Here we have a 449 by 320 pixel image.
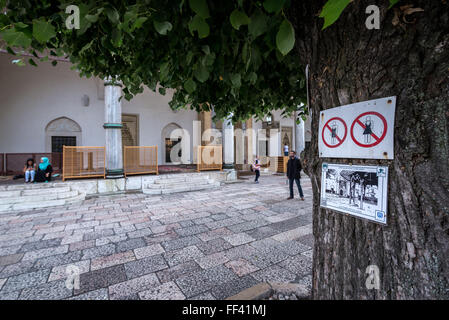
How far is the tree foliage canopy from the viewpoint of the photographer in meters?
1.12

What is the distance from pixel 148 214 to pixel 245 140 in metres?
13.1

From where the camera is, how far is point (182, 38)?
1.87 metres

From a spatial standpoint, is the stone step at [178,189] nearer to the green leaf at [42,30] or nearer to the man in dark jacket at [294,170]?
the man in dark jacket at [294,170]

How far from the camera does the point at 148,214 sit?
563 centimetres

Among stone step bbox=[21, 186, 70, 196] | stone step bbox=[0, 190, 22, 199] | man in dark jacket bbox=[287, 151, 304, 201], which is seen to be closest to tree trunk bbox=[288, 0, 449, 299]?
man in dark jacket bbox=[287, 151, 304, 201]

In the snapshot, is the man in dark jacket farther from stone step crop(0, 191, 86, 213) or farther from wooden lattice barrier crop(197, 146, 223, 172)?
stone step crop(0, 191, 86, 213)

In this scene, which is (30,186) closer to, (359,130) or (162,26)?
(162,26)

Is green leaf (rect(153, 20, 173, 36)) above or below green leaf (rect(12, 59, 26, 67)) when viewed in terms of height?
below

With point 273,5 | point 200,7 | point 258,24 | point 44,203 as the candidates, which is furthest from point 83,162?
point 273,5

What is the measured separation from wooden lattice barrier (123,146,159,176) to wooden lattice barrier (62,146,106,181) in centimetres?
88

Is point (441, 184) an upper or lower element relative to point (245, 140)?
lower

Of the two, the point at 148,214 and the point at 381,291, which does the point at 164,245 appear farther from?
the point at 381,291

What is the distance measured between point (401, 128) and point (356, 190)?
41 cm
